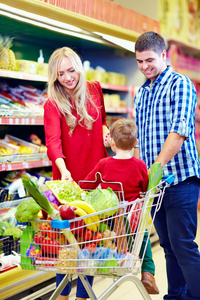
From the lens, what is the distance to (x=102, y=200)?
1.72 meters

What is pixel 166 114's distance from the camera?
2283mm

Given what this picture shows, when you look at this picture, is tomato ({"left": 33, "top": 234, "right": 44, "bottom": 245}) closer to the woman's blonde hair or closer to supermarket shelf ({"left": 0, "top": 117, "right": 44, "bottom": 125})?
the woman's blonde hair

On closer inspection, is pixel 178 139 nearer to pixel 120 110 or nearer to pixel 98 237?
pixel 98 237

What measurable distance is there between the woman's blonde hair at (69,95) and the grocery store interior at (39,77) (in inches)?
27.0

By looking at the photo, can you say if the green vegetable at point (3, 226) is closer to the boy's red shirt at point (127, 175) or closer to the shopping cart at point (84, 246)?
the boy's red shirt at point (127, 175)

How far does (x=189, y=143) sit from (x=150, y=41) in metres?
0.63

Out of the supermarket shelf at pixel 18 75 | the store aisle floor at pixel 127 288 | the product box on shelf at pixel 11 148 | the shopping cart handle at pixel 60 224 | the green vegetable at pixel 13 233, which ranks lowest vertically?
the store aisle floor at pixel 127 288

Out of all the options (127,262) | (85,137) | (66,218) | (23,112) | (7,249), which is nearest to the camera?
(66,218)

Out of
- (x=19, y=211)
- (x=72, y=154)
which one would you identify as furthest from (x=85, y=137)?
(x=19, y=211)

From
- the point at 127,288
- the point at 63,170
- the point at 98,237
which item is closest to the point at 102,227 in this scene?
the point at 98,237

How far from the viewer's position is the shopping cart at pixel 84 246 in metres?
1.59

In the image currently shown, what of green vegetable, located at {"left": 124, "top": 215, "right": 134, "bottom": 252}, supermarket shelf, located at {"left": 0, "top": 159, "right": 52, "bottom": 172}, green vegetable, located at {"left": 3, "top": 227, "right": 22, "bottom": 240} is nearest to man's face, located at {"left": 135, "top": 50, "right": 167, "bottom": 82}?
green vegetable, located at {"left": 124, "top": 215, "right": 134, "bottom": 252}

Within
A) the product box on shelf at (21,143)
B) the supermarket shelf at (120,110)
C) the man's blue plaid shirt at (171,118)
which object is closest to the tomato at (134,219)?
the man's blue plaid shirt at (171,118)

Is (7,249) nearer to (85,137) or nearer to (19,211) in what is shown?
(85,137)
